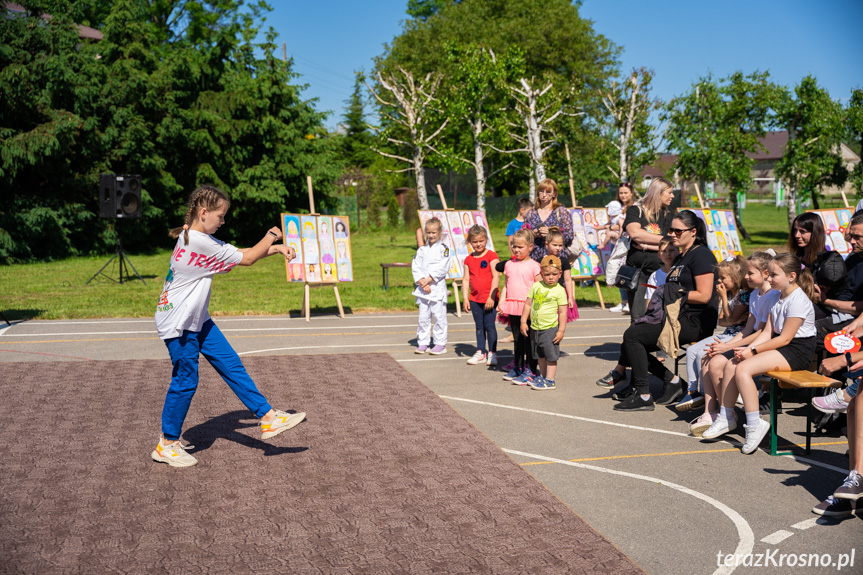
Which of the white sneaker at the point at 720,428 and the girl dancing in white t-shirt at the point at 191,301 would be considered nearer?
the girl dancing in white t-shirt at the point at 191,301

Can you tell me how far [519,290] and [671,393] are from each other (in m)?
1.98

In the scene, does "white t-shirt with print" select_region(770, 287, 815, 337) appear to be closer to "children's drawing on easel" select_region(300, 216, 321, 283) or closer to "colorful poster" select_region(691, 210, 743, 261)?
"children's drawing on easel" select_region(300, 216, 321, 283)

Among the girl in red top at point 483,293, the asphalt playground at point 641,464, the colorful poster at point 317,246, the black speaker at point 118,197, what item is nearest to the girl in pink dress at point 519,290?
the asphalt playground at point 641,464

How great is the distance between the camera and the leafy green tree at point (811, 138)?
32.6 metres

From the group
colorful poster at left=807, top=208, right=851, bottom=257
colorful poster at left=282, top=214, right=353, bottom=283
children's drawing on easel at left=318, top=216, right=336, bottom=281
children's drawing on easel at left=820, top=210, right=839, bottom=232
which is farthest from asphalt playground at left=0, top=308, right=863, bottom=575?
children's drawing on easel at left=820, top=210, right=839, bottom=232

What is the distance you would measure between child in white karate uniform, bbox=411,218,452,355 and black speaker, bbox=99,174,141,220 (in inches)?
484

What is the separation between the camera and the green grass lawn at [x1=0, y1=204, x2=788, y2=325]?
47.1 ft

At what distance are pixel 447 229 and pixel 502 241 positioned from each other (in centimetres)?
2101

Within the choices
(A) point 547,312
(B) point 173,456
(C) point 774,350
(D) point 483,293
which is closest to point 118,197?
(D) point 483,293

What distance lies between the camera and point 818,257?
7141mm

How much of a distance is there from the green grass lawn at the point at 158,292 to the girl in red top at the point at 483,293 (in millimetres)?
5359

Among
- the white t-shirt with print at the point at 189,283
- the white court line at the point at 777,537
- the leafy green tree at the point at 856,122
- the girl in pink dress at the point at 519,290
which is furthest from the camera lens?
the leafy green tree at the point at 856,122

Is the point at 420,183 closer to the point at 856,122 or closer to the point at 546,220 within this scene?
the point at 856,122

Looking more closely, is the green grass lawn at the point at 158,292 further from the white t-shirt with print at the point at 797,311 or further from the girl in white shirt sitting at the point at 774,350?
the white t-shirt with print at the point at 797,311
